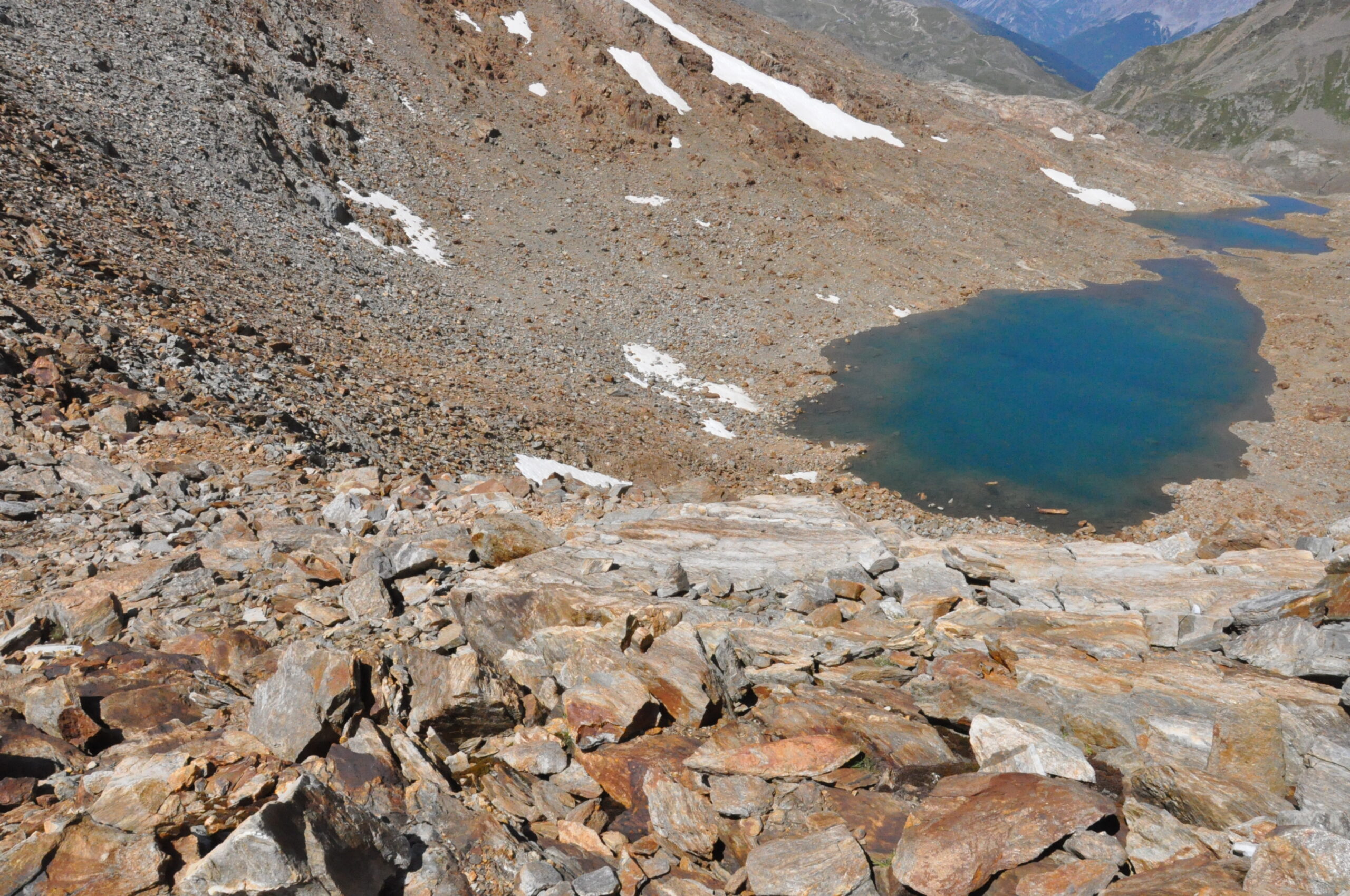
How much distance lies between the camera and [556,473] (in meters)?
22.0

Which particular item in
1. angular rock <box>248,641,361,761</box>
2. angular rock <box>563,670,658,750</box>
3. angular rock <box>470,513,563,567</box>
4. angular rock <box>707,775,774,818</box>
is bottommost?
angular rock <box>470,513,563,567</box>

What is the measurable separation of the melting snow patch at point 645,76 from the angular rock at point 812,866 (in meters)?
61.2

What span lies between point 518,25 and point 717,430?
45.2 m

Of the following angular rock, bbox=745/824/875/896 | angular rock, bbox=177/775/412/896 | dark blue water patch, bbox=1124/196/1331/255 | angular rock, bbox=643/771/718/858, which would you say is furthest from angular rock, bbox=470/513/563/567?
dark blue water patch, bbox=1124/196/1331/255

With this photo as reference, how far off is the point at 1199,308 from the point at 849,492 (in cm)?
4553

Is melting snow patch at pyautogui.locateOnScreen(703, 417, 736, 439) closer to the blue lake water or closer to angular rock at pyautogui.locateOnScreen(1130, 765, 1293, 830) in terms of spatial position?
the blue lake water

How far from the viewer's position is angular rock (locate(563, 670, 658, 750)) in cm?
833

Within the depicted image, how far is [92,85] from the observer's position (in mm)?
30844

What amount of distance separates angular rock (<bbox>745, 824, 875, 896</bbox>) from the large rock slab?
375 millimetres

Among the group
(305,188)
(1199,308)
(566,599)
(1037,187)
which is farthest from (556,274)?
(1037,187)

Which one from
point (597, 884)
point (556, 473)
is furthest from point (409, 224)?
point (597, 884)

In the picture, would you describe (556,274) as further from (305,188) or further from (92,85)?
(92,85)

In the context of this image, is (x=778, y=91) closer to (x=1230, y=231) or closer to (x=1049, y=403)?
(x=1049, y=403)

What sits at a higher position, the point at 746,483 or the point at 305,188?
the point at 305,188
